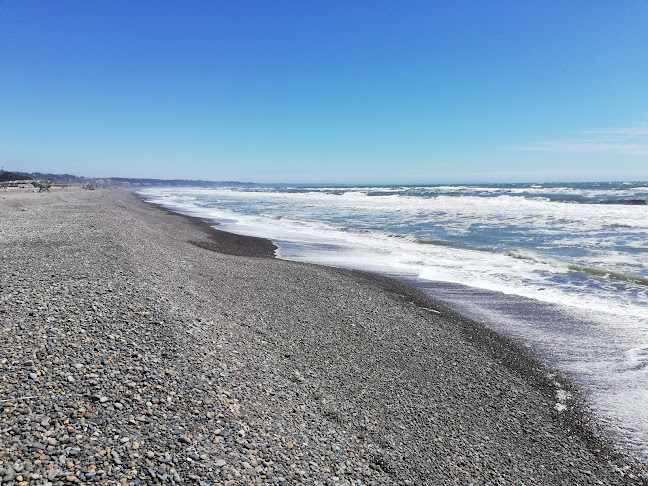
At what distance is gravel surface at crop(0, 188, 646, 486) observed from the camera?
3168 millimetres

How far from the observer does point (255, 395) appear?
430cm

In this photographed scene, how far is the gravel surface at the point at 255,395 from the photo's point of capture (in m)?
3.17

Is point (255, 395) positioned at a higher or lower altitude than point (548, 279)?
higher

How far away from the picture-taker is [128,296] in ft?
20.5

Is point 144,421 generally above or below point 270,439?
above

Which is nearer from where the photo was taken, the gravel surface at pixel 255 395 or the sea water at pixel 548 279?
the gravel surface at pixel 255 395

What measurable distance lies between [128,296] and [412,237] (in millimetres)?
15373

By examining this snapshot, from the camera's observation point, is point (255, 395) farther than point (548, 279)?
No

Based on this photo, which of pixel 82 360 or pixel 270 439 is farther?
pixel 82 360

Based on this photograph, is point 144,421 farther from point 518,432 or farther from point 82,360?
point 518,432

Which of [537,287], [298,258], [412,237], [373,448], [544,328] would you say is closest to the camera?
[373,448]

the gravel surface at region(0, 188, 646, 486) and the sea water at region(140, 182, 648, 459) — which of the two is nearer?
the gravel surface at region(0, 188, 646, 486)

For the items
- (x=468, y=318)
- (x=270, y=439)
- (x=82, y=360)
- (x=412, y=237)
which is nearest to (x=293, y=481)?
(x=270, y=439)

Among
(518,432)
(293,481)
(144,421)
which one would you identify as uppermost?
(144,421)
